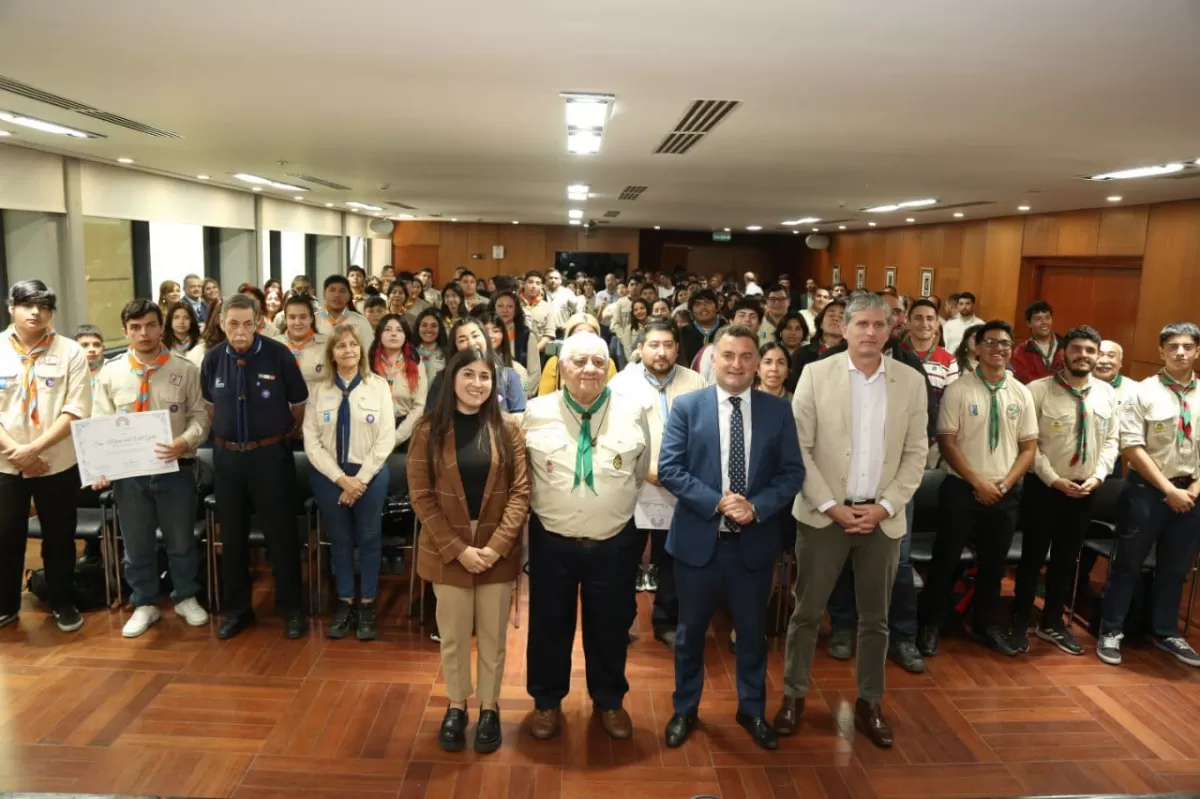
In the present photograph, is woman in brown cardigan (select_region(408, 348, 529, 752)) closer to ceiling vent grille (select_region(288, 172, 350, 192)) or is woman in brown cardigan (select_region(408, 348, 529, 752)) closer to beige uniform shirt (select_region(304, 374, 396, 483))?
beige uniform shirt (select_region(304, 374, 396, 483))

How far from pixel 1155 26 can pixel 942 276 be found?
1228 centimetres

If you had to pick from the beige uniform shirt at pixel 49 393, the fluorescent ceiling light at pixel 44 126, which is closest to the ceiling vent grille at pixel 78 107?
the fluorescent ceiling light at pixel 44 126

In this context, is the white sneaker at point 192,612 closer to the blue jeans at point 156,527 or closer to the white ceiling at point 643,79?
the blue jeans at point 156,527

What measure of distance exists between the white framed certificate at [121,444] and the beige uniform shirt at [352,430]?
2.36 feet

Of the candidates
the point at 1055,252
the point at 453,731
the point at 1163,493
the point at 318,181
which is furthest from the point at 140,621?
the point at 1055,252

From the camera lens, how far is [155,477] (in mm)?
4195

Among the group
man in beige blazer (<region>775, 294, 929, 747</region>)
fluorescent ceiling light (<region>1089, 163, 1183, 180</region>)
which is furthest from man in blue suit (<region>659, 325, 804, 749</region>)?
fluorescent ceiling light (<region>1089, 163, 1183, 180</region>)

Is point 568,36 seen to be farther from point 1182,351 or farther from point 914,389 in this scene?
point 1182,351

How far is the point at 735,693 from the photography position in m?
3.81

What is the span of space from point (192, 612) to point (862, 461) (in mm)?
3644

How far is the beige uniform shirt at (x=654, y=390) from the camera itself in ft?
13.3

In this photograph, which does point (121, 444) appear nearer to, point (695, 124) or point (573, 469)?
point (573, 469)

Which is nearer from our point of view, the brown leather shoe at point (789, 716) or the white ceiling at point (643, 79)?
the white ceiling at point (643, 79)

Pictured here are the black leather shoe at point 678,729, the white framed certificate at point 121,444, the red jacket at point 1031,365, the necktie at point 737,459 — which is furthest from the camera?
the red jacket at point 1031,365
